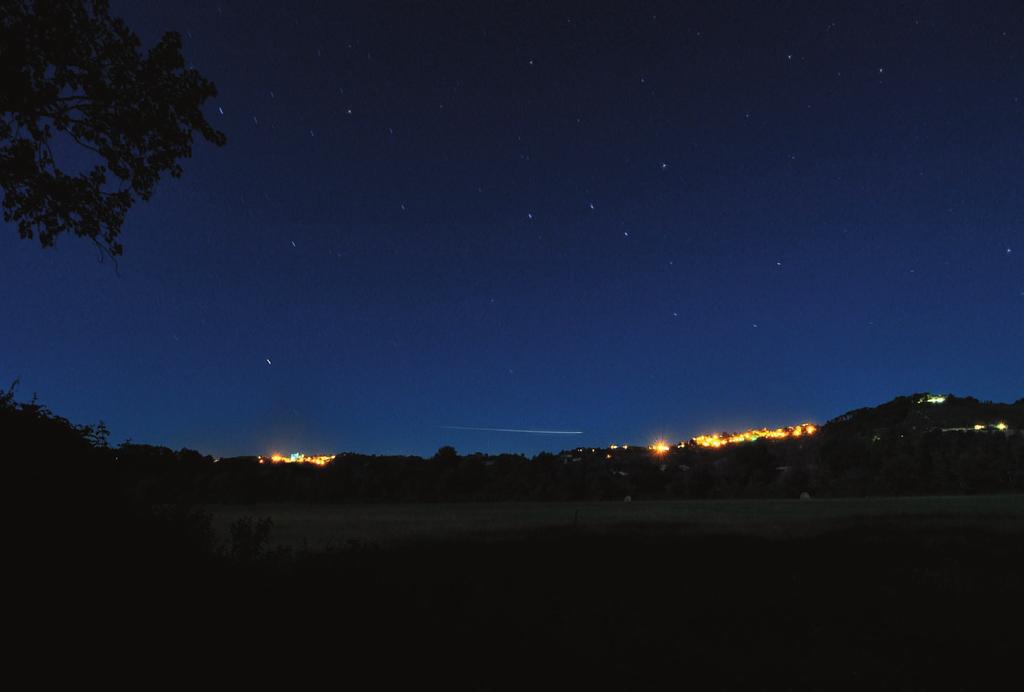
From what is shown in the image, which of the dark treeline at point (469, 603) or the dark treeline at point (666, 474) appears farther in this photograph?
the dark treeline at point (666, 474)

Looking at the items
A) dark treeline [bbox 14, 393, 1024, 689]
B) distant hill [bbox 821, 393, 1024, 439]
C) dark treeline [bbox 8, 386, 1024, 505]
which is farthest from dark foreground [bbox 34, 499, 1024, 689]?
distant hill [bbox 821, 393, 1024, 439]

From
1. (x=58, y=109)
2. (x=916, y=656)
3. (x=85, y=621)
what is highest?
(x=58, y=109)

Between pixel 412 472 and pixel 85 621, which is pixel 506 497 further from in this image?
pixel 85 621

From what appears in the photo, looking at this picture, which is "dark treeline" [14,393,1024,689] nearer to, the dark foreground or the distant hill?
the dark foreground

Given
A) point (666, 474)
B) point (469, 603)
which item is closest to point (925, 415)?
point (666, 474)

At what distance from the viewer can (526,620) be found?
10547 mm

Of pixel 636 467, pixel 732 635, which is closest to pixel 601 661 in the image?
pixel 732 635

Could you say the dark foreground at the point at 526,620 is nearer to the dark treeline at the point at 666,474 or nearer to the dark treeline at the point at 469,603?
the dark treeline at the point at 469,603

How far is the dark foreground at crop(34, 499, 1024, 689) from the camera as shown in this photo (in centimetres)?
742

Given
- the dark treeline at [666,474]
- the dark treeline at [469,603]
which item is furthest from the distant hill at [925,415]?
the dark treeline at [469,603]

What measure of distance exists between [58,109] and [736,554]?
819 inches

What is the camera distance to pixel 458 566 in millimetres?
16875

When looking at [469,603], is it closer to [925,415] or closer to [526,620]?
[526,620]

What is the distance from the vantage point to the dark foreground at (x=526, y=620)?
24.3ft
